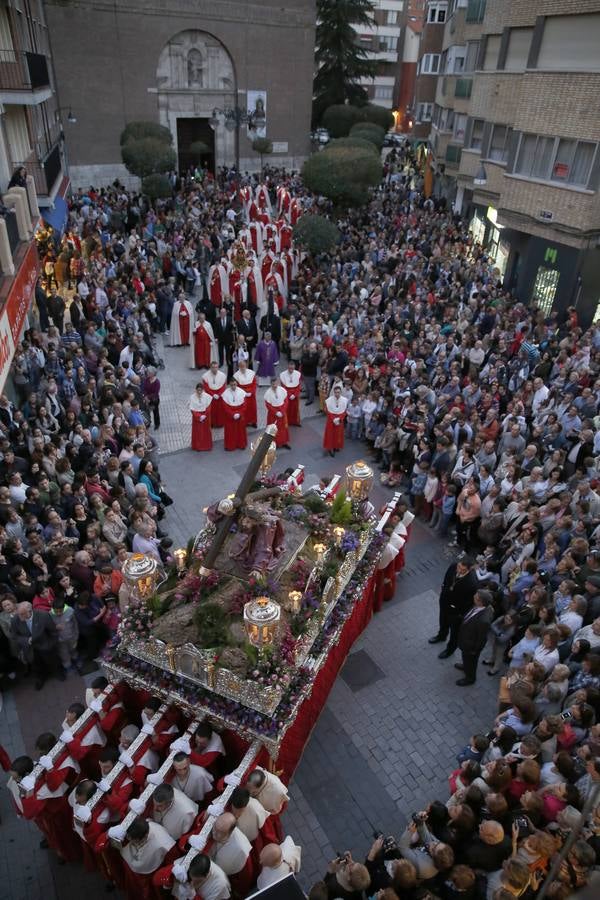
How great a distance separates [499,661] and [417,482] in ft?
11.4

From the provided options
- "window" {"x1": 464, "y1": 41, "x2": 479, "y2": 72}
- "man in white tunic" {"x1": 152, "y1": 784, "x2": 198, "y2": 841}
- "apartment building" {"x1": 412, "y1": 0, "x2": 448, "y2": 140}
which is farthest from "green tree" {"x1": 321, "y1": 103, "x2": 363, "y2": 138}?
"man in white tunic" {"x1": 152, "y1": 784, "x2": 198, "y2": 841}

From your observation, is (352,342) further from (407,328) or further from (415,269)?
(415,269)

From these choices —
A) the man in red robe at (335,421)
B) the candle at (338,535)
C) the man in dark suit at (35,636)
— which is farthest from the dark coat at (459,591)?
the man in red robe at (335,421)

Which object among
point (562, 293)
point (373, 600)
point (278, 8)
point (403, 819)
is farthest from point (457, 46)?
point (403, 819)

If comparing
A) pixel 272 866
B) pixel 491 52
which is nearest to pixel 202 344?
pixel 272 866

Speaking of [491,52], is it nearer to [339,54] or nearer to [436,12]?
[436,12]

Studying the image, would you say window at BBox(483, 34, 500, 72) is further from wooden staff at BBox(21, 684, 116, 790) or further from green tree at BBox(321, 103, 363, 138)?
wooden staff at BBox(21, 684, 116, 790)

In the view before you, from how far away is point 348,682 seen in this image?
8.16 m

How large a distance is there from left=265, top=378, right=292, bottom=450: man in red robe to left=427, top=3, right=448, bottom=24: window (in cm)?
3425

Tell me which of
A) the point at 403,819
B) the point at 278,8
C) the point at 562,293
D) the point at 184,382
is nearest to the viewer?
the point at 403,819

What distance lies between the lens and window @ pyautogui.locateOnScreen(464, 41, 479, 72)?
25.9 metres

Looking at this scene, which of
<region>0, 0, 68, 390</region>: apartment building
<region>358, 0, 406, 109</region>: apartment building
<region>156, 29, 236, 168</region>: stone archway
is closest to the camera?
<region>0, 0, 68, 390</region>: apartment building

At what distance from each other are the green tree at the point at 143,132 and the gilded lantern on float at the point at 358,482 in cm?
2575

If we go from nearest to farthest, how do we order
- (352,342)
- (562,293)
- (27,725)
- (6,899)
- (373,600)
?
(6,899) → (27,725) → (373,600) → (352,342) → (562,293)
